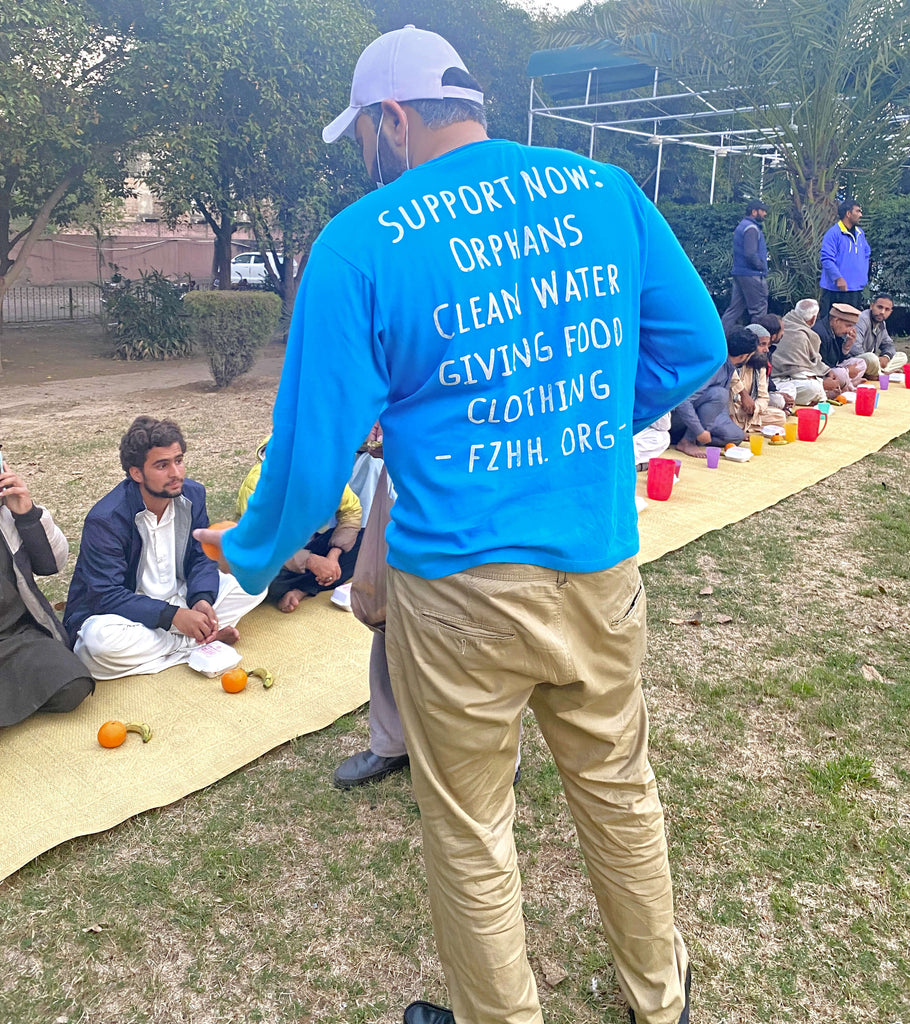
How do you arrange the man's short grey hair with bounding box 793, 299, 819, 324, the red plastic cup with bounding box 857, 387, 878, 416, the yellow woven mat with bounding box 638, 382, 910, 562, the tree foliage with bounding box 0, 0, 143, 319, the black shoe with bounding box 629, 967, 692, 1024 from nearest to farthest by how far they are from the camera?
the black shoe with bounding box 629, 967, 692, 1024 < the yellow woven mat with bounding box 638, 382, 910, 562 < the red plastic cup with bounding box 857, 387, 878, 416 < the tree foliage with bounding box 0, 0, 143, 319 < the man's short grey hair with bounding box 793, 299, 819, 324

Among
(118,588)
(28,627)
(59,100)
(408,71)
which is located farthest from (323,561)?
(59,100)

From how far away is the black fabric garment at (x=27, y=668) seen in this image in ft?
10.7

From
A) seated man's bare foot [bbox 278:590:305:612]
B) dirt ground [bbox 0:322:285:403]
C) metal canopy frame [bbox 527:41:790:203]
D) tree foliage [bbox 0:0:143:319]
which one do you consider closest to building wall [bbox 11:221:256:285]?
dirt ground [bbox 0:322:285:403]

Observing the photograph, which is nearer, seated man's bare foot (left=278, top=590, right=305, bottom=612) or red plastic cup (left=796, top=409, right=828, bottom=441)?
seated man's bare foot (left=278, top=590, right=305, bottom=612)

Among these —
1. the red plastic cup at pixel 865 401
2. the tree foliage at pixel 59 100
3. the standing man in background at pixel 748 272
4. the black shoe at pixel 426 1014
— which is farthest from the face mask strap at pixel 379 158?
the tree foliage at pixel 59 100

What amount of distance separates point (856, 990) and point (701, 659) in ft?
5.83

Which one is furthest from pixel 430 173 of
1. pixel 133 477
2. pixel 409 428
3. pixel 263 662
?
pixel 263 662

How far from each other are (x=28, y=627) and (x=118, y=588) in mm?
374

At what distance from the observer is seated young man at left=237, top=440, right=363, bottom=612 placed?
4352 mm

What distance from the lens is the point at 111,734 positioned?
3.18m

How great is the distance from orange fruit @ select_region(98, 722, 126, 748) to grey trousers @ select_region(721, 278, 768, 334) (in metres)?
8.28

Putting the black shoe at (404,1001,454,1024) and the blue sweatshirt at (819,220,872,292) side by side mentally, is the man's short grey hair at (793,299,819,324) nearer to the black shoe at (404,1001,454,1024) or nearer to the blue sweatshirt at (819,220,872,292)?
the blue sweatshirt at (819,220,872,292)

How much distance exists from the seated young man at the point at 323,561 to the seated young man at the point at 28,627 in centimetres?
102

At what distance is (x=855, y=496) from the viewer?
6352 millimetres
